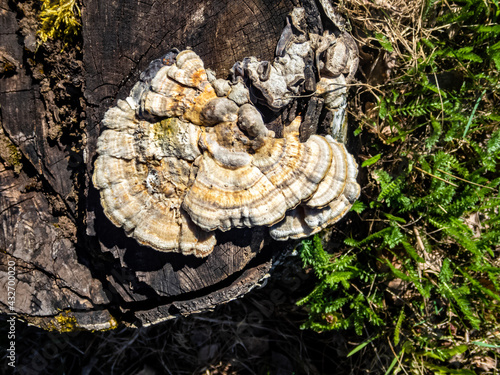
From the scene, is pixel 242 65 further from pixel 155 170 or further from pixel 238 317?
pixel 238 317

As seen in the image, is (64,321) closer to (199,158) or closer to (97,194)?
(97,194)

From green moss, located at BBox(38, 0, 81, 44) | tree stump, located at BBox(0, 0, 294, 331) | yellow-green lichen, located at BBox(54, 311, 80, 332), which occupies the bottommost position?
yellow-green lichen, located at BBox(54, 311, 80, 332)

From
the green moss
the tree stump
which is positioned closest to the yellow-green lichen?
the tree stump

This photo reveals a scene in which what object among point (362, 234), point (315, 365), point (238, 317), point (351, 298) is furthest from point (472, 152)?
point (238, 317)

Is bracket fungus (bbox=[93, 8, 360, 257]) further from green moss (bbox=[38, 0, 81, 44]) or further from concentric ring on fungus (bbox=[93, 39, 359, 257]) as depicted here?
green moss (bbox=[38, 0, 81, 44])

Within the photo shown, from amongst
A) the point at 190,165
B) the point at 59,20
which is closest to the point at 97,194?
the point at 190,165

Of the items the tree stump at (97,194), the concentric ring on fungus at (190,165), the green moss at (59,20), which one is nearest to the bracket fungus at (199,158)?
the concentric ring on fungus at (190,165)

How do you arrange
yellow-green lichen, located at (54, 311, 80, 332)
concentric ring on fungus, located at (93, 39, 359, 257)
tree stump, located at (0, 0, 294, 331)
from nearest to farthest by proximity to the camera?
concentric ring on fungus, located at (93, 39, 359, 257), tree stump, located at (0, 0, 294, 331), yellow-green lichen, located at (54, 311, 80, 332)
